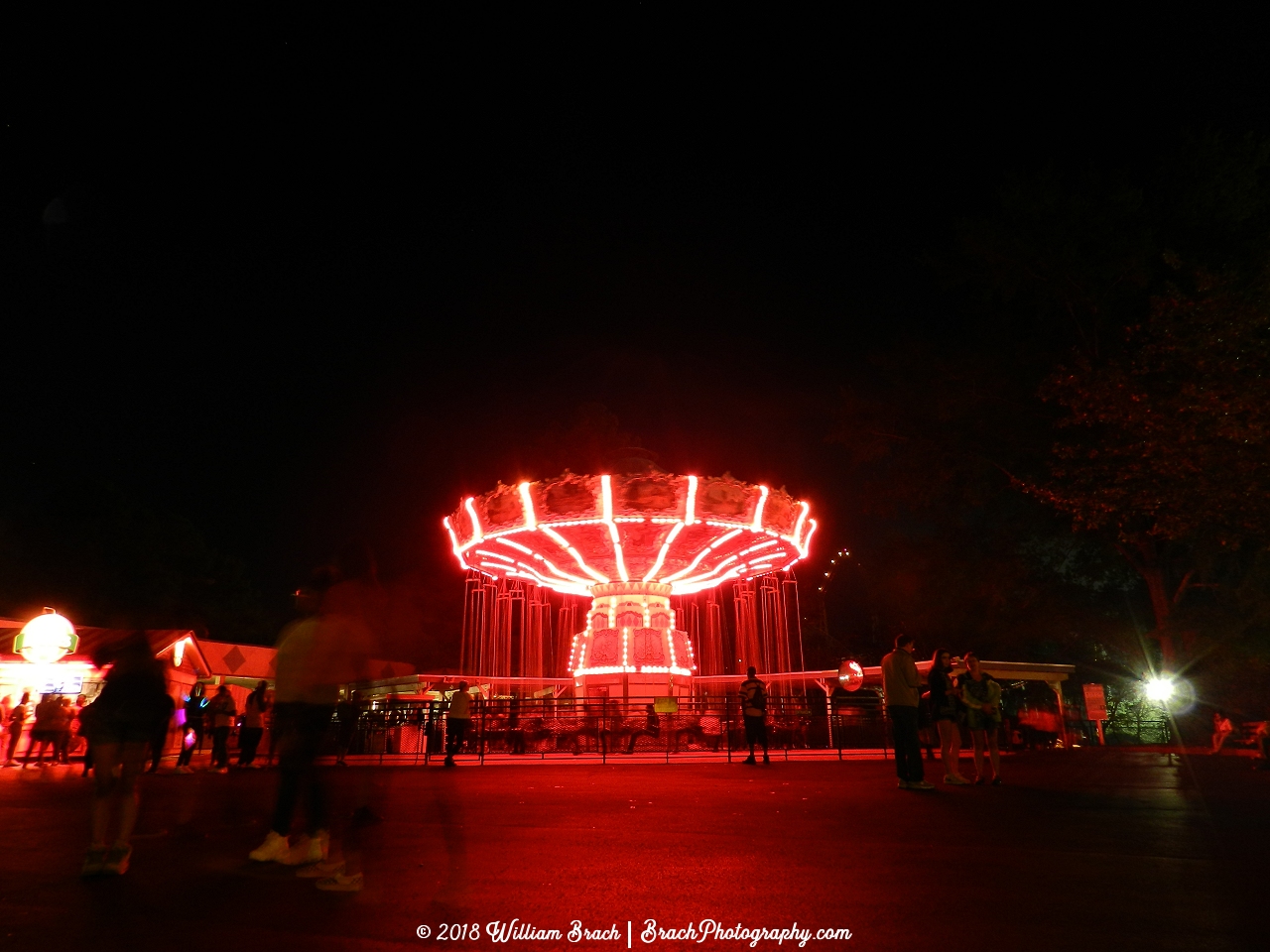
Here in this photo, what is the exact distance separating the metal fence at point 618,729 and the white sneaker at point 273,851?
10650 millimetres

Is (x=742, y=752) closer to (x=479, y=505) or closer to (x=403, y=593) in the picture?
(x=479, y=505)

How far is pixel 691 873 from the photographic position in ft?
13.8

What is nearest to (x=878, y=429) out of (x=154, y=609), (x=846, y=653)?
(x=846, y=653)

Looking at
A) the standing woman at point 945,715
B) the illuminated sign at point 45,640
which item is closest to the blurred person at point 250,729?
the illuminated sign at point 45,640

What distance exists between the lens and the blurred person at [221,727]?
41.8 ft

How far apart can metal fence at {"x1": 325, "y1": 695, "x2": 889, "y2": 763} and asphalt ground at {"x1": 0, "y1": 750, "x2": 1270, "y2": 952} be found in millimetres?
7518

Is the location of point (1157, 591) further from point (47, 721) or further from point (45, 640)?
point (45, 640)

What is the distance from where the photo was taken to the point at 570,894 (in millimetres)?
3752

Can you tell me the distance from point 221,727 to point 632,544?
1016 cm

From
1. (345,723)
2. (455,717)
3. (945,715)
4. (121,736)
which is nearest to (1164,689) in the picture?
(945,715)

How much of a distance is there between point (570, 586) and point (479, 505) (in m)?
6.68

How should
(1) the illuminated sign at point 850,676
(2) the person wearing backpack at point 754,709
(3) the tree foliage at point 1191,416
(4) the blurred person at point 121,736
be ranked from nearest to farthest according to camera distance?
(4) the blurred person at point 121,736 < (2) the person wearing backpack at point 754,709 < (3) the tree foliage at point 1191,416 < (1) the illuminated sign at point 850,676

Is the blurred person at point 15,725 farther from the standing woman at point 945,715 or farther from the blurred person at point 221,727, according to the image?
the standing woman at point 945,715

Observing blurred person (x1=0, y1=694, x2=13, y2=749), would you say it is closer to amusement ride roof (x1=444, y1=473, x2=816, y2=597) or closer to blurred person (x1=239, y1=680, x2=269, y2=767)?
blurred person (x1=239, y1=680, x2=269, y2=767)
